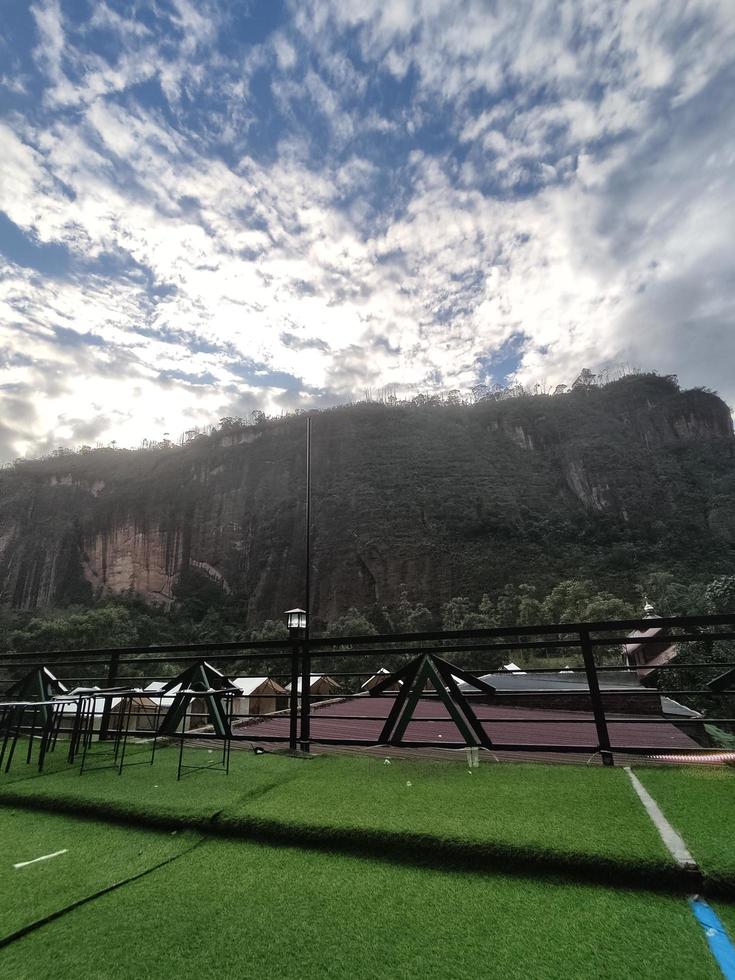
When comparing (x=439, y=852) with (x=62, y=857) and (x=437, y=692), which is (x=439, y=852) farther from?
(x=62, y=857)

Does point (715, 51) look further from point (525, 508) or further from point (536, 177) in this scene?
point (525, 508)

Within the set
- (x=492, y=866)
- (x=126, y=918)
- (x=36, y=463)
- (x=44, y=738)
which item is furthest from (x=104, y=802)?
(x=36, y=463)

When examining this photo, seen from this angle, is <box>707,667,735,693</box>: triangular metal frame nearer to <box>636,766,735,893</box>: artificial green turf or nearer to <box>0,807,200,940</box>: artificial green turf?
<box>636,766,735,893</box>: artificial green turf

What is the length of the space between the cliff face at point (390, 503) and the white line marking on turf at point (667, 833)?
52.1m

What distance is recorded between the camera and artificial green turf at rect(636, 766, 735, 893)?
4.40 feet

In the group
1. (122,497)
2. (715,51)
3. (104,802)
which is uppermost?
(122,497)

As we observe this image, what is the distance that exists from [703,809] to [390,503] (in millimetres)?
59337

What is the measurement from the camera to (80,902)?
4.52ft

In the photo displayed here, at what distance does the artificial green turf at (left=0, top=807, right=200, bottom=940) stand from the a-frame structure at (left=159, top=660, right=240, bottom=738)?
2.99 ft

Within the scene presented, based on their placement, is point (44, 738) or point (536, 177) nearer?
point (44, 738)

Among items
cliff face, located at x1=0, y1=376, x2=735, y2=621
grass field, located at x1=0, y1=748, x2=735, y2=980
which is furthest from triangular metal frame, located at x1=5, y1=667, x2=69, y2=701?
cliff face, located at x1=0, y1=376, x2=735, y2=621

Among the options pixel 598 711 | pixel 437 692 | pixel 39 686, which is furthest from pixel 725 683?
pixel 39 686

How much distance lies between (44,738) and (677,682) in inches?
879

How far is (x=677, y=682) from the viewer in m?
18.3
